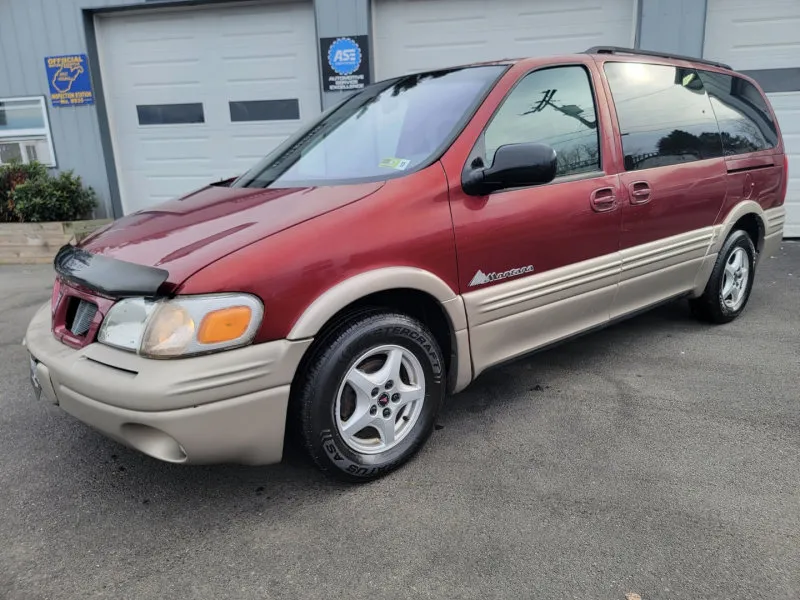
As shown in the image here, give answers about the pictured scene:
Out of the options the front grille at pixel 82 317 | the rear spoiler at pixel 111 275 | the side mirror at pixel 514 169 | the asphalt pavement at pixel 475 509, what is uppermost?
the side mirror at pixel 514 169

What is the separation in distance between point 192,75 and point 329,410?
7068 mm

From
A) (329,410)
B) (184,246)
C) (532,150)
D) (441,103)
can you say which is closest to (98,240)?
(184,246)

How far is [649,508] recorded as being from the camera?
2.31 m

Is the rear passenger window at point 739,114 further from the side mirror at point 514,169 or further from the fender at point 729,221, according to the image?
the side mirror at point 514,169

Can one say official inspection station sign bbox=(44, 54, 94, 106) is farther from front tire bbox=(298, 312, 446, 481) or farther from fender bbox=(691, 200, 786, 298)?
fender bbox=(691, 200, 786, 298)

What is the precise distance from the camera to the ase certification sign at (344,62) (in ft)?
24.1

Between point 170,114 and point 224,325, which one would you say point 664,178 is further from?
point 170,114

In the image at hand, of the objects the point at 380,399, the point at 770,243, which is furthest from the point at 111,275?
the point at 770,243

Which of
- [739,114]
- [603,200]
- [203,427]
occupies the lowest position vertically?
[203,427]

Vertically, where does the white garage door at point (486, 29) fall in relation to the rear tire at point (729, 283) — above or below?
above

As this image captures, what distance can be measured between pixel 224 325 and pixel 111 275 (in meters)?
0.52

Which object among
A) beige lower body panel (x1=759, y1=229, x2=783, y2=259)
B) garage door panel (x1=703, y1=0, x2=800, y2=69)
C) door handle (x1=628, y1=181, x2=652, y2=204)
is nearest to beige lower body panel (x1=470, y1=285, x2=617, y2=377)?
door handle (x1=628, y1=181, x2=652, y2=204)

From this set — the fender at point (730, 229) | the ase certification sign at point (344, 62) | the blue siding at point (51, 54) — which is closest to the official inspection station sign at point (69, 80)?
→ the blue siding at point (51, 54)

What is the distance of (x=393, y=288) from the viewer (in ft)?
8.03
